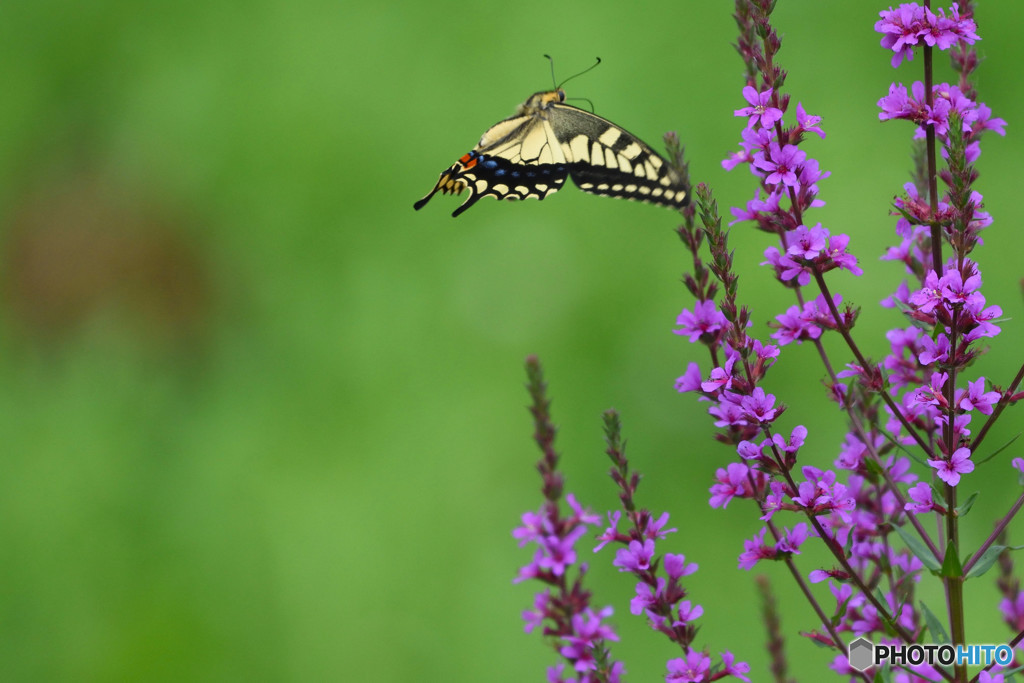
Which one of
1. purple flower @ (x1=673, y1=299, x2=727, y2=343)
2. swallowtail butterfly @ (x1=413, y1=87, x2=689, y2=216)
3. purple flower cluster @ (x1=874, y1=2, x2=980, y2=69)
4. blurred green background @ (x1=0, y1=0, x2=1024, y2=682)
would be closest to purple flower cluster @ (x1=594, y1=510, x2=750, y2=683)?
purple flower @ (x1=673, y1=299, x2=727, y2=343)

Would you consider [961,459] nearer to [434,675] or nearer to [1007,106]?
[434,675]

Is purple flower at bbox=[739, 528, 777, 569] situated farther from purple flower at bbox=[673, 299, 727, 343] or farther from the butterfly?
the butterfly

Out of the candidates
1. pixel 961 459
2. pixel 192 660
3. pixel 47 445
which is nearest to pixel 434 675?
pixel 192 660

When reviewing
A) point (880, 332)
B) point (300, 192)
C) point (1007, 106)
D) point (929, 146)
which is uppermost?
point (1007, 106)

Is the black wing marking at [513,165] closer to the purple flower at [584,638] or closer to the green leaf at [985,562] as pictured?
the purple flower at [584,638]

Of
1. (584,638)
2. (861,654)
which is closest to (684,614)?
(584,638)

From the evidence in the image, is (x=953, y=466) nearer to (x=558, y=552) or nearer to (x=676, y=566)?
(x=676, y=566)

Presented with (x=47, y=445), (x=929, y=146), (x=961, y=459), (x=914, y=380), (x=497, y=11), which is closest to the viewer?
(x=961, y=459)
